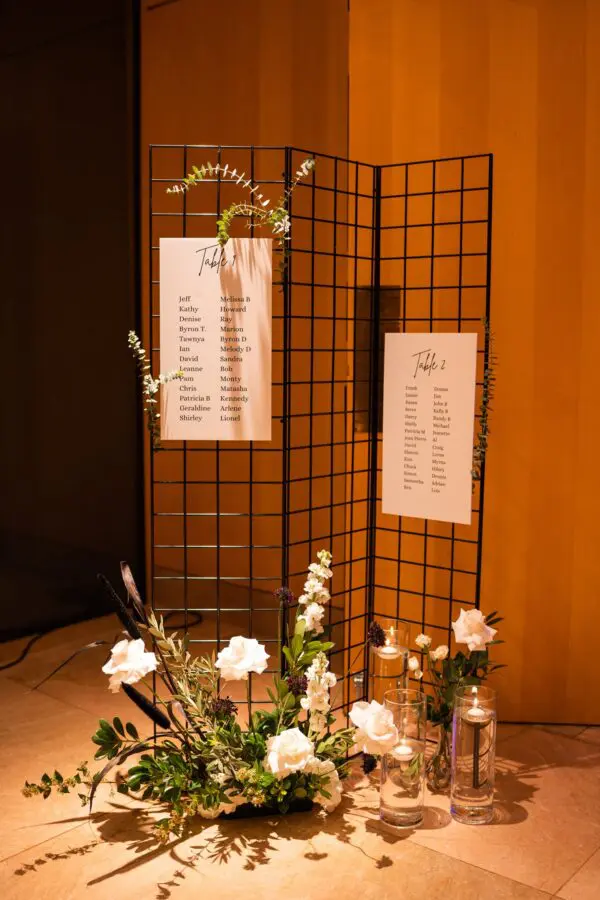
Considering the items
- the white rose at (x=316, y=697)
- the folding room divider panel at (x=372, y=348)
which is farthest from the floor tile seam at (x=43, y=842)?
the white rose at (x=316, y=697)

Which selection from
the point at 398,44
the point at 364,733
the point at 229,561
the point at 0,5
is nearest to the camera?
the point at 364,733

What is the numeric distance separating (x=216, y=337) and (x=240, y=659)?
854 millimetres

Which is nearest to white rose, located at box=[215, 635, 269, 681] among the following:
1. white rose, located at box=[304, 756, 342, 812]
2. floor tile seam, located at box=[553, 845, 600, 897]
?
white rose, located at box=[304, 756, 342, 812]

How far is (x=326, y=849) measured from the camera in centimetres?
242

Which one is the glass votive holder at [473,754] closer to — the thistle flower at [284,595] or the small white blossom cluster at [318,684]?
the small white blossom cluster at [318,684]

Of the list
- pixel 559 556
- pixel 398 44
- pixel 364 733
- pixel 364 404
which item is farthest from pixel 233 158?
pixel 364 733

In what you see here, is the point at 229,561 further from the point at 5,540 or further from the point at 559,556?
the point at 559,556

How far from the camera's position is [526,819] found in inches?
102

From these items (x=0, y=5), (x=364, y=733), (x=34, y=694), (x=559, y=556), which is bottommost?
(x=34, y=694)

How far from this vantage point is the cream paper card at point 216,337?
2.56 metres

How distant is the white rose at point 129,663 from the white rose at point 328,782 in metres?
0.49

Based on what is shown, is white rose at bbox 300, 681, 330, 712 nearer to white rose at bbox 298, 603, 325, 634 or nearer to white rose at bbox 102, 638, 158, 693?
white rose at bbox 298, 603, 325, 634

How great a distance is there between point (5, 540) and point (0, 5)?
7.00 feet

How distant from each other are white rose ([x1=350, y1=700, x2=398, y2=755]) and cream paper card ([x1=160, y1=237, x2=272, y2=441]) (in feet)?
2.52
